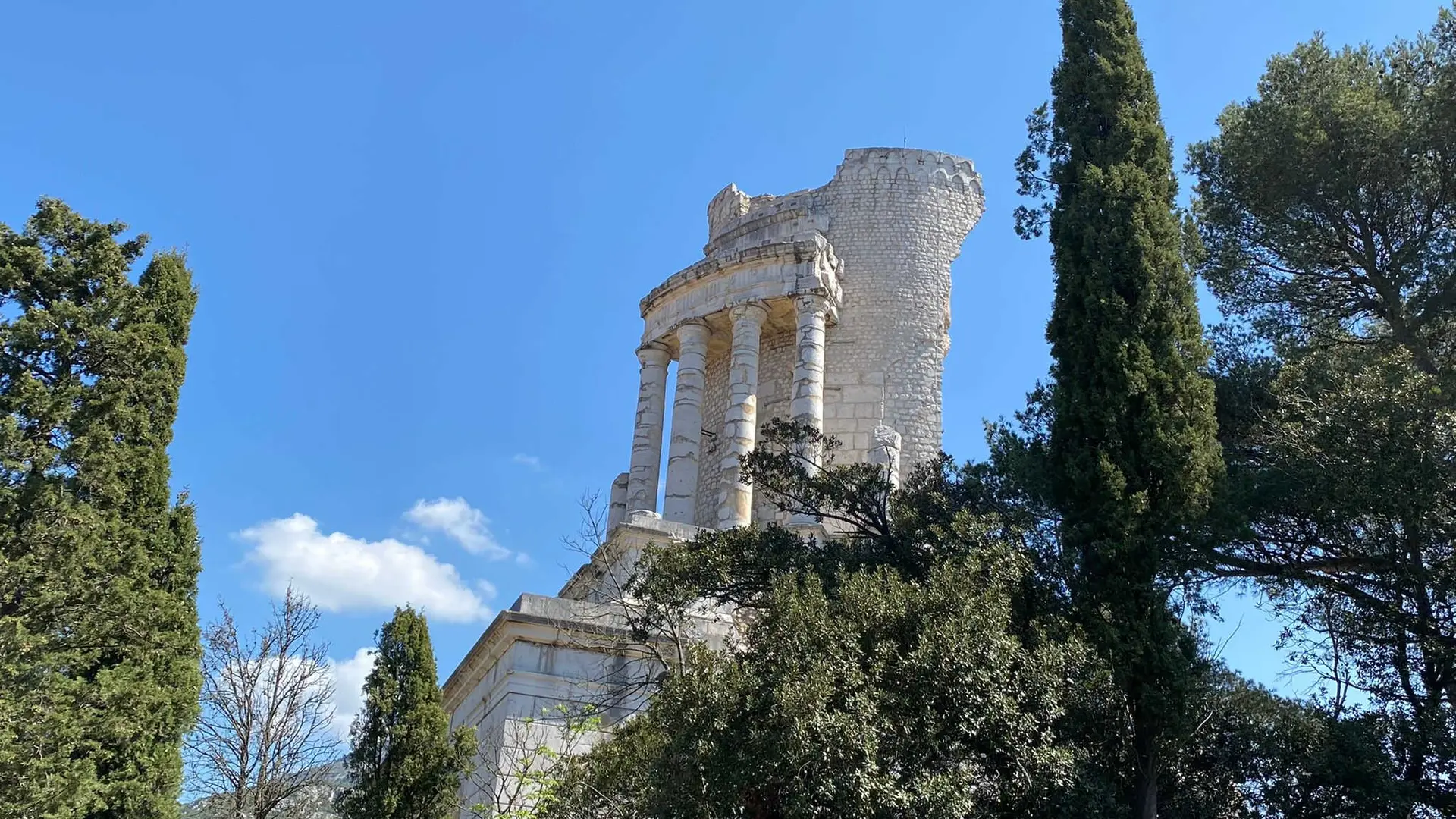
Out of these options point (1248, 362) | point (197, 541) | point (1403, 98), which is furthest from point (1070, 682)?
point (197, 541)

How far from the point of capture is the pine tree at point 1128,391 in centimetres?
879

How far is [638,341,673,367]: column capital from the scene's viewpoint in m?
23.4

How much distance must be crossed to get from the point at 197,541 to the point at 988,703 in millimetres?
8360

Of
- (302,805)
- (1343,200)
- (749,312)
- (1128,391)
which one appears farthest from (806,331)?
(1128,391)

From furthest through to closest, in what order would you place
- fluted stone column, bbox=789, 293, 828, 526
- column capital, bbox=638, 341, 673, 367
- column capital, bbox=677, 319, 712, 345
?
column capital, bbox=638, 341, 673, 367, column capital, bbox=677, 319, 712, 345, fluted stone column, bbox=789, 293, 828, 526

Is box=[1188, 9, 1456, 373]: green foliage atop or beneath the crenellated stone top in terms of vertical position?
beneath

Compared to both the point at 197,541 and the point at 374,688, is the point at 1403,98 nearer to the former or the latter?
the point at 374,688

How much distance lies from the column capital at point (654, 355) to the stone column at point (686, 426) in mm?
277

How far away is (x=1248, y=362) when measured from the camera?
487 inches

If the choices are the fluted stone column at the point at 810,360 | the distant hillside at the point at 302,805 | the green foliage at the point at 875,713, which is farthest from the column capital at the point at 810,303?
the green foliage at the point at 875,713

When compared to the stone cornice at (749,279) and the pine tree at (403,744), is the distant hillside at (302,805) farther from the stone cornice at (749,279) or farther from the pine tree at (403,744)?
the stone cornice at (749,279)

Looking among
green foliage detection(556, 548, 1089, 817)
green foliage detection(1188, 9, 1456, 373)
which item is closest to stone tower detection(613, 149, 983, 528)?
green foliage detection(1188, 9, 1456, 373)

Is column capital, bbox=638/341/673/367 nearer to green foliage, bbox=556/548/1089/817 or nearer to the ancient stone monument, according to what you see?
the ancient stone monument

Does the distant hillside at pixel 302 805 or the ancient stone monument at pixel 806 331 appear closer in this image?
the distant hillside at pixel 302 805
